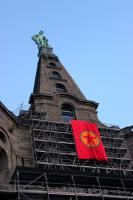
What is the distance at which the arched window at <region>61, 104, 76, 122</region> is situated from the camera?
3967 cm

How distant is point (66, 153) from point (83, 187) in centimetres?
431

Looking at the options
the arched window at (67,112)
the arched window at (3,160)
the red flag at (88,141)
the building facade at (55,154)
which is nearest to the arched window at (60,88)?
the building facade at (55,154)

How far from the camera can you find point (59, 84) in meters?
45.2

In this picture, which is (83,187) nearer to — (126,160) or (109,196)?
(109,196)

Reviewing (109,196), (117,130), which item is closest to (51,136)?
(117,130)

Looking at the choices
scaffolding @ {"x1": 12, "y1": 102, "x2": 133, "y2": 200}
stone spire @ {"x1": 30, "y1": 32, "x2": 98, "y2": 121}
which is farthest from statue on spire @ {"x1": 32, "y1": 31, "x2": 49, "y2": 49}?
scaffolding @ {"x1": 12, "y1": 102, "x2": 133, "y2": 200}

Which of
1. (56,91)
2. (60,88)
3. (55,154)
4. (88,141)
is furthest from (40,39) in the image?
(55,154)

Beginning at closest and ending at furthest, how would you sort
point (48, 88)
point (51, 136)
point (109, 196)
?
point (109, 196)
point (51, 136)
point (48, 88)

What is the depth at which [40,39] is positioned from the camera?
61.7m

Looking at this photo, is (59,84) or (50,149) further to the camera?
(59,84)

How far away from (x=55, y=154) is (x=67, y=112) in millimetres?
7961

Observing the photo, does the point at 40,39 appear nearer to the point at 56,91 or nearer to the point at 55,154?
the point at 56,91

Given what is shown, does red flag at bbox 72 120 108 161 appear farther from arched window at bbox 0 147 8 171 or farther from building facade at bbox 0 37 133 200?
arched window at bbox 0 147 8 171

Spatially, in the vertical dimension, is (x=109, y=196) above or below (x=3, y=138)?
below
